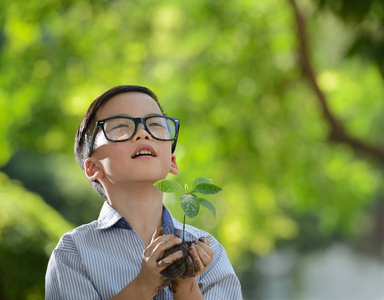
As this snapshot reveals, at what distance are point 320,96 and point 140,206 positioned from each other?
3.88 meters

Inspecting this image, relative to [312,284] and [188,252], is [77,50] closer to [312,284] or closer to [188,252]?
[188,252]

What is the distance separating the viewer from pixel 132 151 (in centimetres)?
114

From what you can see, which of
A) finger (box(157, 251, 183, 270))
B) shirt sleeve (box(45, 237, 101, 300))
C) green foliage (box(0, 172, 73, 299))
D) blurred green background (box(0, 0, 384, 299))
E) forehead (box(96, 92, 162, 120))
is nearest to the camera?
finger (box(157, 251, 183, 270))

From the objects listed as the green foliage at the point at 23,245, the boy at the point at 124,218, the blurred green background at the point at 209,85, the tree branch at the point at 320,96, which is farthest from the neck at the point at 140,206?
the tree branch at the point at 320,96

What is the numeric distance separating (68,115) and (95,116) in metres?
4.35

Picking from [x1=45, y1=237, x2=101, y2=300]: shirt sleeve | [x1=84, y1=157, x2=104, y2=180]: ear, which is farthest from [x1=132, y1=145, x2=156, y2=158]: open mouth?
[x1=45, y1=237, x2=101, y2=300]: shirt sleeve

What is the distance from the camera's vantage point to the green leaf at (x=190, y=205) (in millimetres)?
990

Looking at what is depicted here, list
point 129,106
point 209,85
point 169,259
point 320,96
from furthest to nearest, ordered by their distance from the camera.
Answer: point 209,85, point 320,96, point 129,106, point 169,259

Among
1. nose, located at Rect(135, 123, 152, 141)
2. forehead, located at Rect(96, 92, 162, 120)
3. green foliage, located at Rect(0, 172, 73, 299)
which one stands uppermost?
forehead, located at Rect(96, 92, 162, 120)

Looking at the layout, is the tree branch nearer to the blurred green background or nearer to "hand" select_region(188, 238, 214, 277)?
the blurred green background

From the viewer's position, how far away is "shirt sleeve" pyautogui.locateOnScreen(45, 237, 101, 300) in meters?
1.07

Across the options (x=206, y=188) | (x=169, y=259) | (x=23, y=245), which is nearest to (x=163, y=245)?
(x=169, y=259)

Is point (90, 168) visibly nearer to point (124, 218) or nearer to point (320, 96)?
point (124, 218)

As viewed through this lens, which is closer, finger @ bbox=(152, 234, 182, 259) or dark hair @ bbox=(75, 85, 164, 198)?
finger @ bbox=(152, 234, 182, 259)
